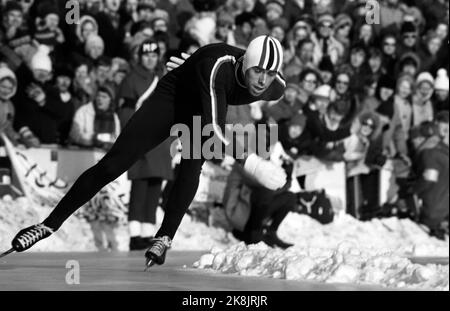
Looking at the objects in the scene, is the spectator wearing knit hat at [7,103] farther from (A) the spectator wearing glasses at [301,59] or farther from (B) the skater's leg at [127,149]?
(B) the skater's leg at [127,149]

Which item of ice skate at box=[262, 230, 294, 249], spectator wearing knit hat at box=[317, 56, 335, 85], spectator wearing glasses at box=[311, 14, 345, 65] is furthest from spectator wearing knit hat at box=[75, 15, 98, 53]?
spectator wearing glasses at box=[311, 14, 345, 65]

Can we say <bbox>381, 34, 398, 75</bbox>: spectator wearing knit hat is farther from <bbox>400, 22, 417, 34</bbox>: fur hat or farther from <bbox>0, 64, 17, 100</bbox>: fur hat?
<bbox>0, 64, 17, 100</bbox>: fur hat

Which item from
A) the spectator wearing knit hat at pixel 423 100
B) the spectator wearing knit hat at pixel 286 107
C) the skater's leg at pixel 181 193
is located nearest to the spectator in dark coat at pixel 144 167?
the spectator wearing knit hat at pixel 286 107

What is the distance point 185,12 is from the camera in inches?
639

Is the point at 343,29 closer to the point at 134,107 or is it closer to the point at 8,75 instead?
the point at 134,107

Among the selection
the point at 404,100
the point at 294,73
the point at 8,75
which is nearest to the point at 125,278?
the point at 8,75

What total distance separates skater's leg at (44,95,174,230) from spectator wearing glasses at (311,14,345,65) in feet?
28.7

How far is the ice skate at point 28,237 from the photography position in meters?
8.20

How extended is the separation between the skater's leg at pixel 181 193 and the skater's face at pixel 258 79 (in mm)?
636

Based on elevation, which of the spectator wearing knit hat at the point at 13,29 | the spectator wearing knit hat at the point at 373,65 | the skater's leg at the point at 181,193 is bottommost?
the skater's leg at the point at 181,193

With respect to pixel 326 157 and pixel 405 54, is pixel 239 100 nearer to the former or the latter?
pixel 326 157

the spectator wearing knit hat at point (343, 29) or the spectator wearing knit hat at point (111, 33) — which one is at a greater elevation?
the spectator wearing knit hat at point (343, 29)

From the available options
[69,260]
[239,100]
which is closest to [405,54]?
[69,260]

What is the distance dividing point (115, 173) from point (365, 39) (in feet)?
31.9
